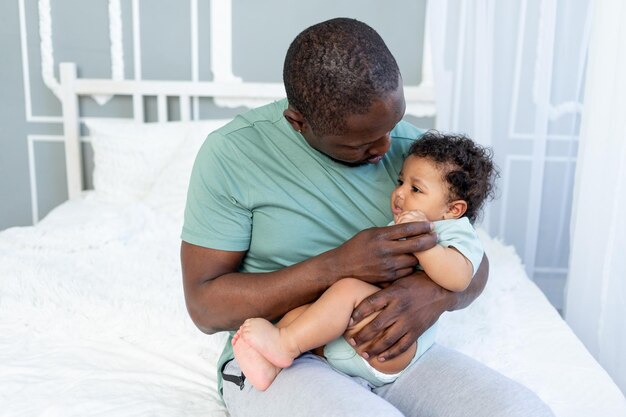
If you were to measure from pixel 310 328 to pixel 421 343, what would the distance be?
0.21m

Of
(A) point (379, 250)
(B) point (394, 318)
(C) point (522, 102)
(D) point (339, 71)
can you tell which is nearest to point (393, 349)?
(B) point (394, 318)

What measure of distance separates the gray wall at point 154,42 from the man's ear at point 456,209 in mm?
1481

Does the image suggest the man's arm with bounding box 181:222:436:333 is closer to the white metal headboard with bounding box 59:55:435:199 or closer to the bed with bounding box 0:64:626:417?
the bed with bounding box 0:64:626:417

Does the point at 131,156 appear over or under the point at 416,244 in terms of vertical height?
under

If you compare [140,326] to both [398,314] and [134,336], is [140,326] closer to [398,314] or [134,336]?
[134,336]

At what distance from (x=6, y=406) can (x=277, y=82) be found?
1.82 metres

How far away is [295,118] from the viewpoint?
1.02m

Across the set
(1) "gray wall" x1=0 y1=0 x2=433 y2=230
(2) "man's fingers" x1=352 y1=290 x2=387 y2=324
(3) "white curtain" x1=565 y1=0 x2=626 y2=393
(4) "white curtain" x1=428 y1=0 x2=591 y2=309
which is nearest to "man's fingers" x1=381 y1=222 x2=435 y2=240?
(2) "man's fingers" x1=352 y1=290 x2=387 y2=324

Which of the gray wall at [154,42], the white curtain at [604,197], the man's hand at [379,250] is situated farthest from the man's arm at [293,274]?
the gray wall at [154,42]

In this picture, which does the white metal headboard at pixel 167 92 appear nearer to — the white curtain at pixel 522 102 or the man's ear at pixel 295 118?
the white curtain at pixel 522 102

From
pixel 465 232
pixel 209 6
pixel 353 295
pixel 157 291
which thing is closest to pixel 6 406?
pixel 157 291

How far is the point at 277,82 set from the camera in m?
2.59

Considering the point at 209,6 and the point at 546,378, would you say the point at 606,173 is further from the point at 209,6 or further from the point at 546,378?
the point at 209,6

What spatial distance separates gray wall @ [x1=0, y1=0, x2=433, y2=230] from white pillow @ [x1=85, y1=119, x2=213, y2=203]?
287 millimetres
